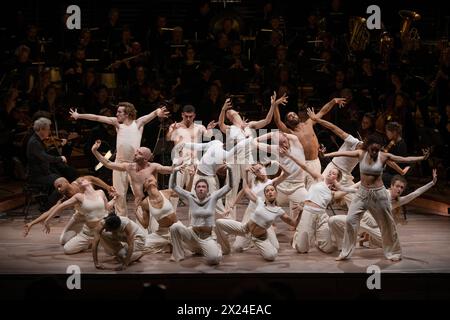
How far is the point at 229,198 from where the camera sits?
9828 millimetres

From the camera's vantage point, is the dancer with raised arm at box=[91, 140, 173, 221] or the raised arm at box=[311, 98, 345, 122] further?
the raised arm at box=[311, 98, 345, 122]

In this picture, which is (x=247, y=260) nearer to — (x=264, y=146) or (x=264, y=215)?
(x=264, y=215)

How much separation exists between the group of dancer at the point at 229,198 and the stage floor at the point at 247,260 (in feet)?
0.39

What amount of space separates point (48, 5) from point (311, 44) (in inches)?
166

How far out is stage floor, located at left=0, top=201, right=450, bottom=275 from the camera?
7.89 m

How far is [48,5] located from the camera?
43.4 ft

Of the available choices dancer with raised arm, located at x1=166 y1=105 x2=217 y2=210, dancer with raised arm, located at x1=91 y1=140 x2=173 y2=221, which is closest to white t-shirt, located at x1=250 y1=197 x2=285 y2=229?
dancer with raised arm, located at x1=91 y1=140 x2=173 y2=221

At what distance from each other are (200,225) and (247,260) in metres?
0.60

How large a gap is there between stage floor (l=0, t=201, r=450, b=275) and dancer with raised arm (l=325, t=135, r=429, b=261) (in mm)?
179

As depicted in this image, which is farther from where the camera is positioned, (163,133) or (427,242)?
(163,133)

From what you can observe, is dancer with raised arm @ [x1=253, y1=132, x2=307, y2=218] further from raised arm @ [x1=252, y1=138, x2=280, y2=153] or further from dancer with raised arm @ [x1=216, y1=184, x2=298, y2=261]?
dancer with raised arm @ [x1=216, y1=184, x2=298, y2=261]

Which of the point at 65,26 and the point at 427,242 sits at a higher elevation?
the point at 65,26
